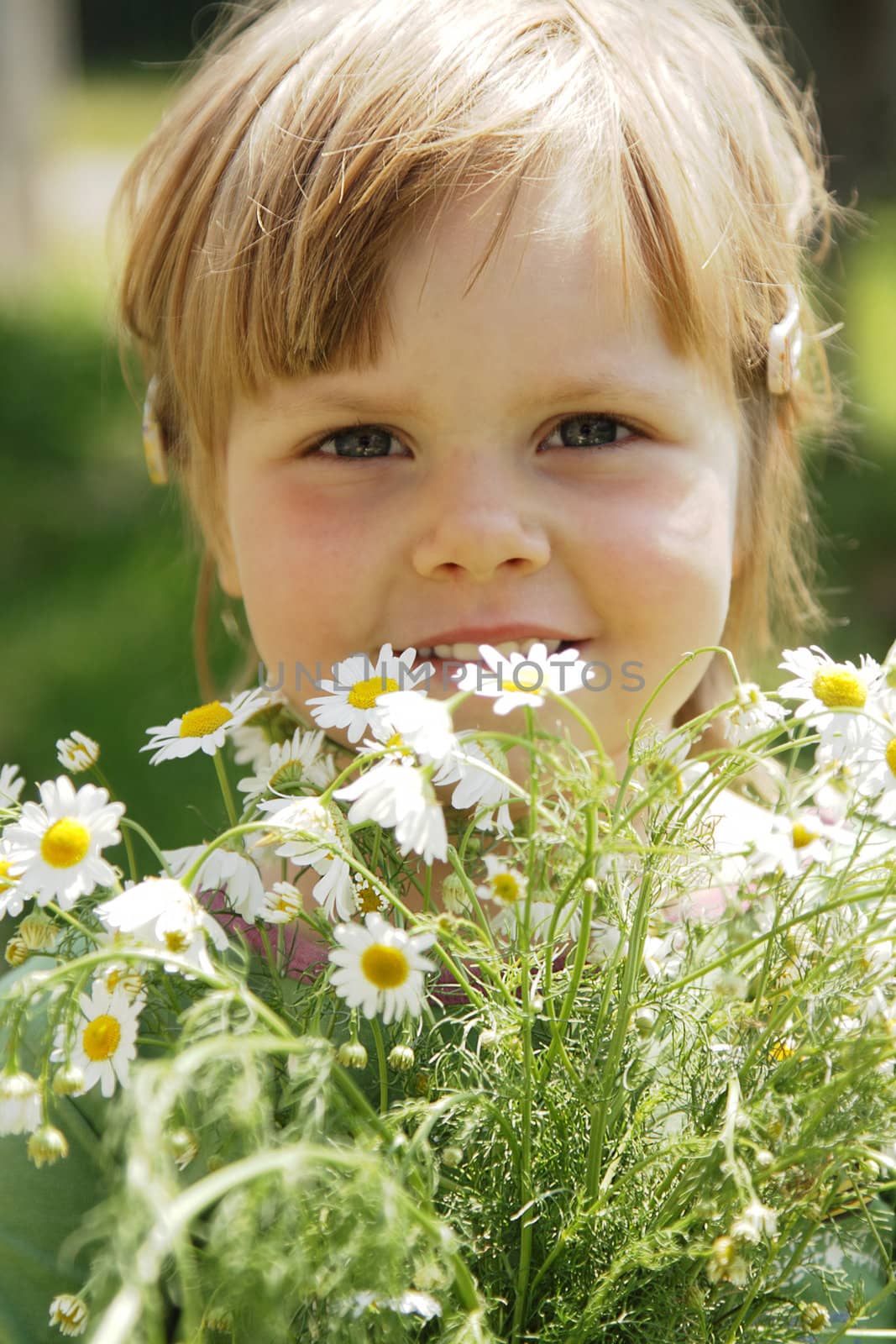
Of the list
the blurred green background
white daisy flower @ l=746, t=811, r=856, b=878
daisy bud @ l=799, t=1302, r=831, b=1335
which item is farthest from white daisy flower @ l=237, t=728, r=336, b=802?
the blurred green background

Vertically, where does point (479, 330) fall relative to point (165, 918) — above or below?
above

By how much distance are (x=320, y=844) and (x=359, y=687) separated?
16 centimetres

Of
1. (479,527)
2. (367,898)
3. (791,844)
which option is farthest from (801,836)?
(479,527)

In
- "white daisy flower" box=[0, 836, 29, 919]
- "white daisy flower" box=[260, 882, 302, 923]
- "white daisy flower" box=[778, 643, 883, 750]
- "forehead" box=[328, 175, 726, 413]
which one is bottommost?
"white daisy flower" box=[260, 882, 302, 923]

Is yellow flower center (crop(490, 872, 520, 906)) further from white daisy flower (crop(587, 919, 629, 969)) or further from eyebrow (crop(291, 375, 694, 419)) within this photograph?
eyebrow (crop(291, 375, 694, 419))

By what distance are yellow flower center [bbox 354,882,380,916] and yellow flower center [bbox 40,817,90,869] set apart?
13 cm

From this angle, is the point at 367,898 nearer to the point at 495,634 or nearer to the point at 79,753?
the point at 79,753

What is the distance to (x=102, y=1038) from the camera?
0.60 metres

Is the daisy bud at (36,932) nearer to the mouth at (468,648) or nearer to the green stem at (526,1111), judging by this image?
the green stem at (526,1111)

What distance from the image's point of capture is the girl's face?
39.1 inches

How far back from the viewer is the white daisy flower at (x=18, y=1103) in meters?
0.55

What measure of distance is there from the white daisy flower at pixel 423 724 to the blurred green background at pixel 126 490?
141 centimetres

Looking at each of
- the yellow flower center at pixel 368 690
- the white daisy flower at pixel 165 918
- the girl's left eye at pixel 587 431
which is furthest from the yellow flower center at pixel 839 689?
the girl's left eye at pixel 587 431

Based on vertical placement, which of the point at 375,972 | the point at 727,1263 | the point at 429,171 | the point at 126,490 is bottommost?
the point at 126,490
